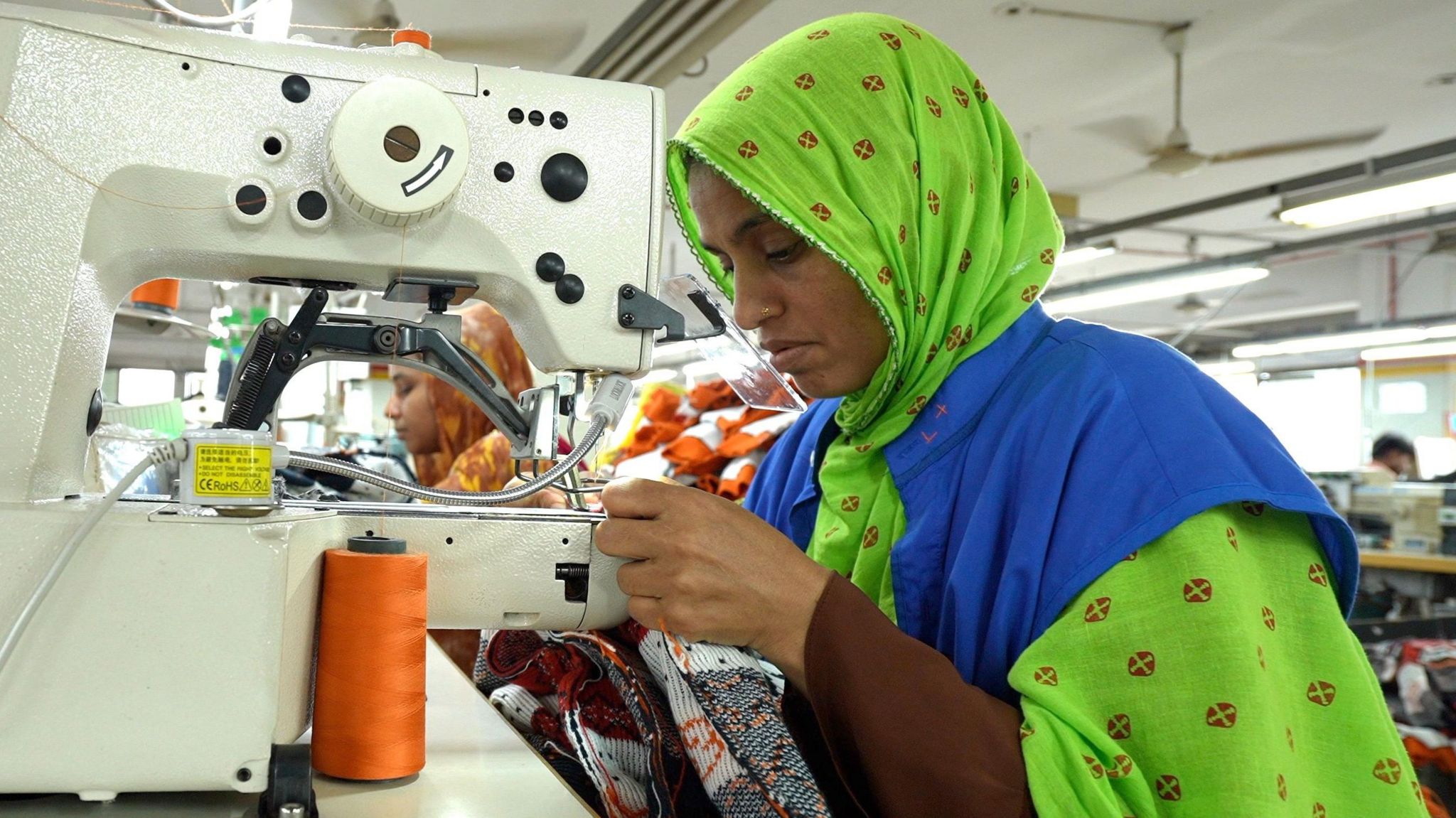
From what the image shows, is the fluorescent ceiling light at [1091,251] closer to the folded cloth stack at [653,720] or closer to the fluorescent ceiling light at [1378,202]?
the fluorescent ceiling light at [1378,202]

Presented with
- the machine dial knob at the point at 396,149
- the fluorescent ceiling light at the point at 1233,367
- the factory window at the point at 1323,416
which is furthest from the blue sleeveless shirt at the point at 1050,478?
the fluorescent ceiling light at the point at 1233,367

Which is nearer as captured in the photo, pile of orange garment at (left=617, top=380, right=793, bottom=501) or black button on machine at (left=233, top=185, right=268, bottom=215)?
black button on machine at (left=233, top=185, right=268, bottom=215)

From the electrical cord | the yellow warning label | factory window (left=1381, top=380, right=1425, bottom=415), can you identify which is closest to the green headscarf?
the electrical cord

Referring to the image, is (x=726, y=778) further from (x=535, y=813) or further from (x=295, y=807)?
(x=295, y=807)

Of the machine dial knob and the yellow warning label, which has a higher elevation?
the machine dial knob

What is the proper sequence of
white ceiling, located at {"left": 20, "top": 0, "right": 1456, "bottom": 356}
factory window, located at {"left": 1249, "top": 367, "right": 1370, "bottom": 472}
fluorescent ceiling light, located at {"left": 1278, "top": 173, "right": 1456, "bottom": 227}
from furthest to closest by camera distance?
factory window, located at {"left": 1249, "top": 367, "right": 1370, "bottom": 472} < white ceiling, located at {"left": 20, "top": 0, "right": 1456, "bottom": 356} < fluorescent ceiling light, located at {"left": 1278, "top": 173, "right": 1456, "bottom": 227}

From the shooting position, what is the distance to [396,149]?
901 millimetres

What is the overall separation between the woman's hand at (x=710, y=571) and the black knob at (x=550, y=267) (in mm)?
216

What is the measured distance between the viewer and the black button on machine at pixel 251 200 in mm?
912

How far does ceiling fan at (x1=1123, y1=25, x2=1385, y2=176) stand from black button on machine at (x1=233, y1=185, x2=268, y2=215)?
4.85 metres

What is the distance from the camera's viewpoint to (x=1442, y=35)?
4.89m

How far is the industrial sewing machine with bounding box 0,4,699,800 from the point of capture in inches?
29.3

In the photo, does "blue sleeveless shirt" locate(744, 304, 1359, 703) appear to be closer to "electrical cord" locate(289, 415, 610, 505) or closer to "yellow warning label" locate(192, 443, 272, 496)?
"electrical cord" locate(289, 415, 610, 505)

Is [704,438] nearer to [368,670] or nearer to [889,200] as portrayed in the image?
[889,200]
